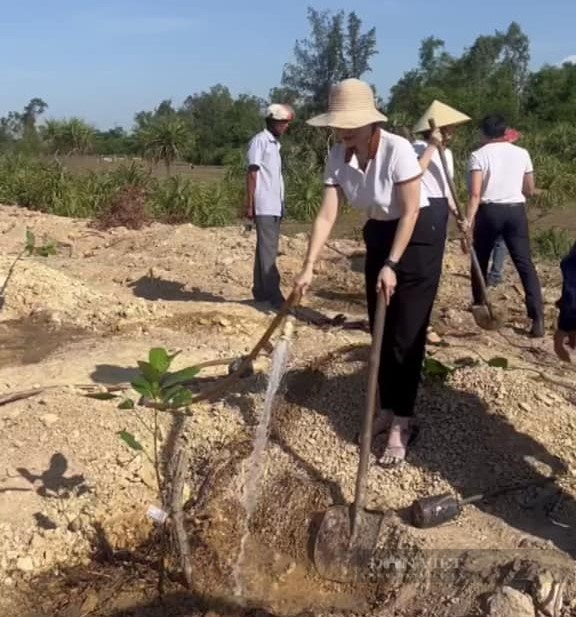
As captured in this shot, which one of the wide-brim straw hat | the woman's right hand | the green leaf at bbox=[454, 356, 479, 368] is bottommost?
the green leaf at bbox=[454, 356, 479, 368]

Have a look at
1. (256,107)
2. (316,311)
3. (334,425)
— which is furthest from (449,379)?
(256,107)

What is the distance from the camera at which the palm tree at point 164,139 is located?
1989 cm

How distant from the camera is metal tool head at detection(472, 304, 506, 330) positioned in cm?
626

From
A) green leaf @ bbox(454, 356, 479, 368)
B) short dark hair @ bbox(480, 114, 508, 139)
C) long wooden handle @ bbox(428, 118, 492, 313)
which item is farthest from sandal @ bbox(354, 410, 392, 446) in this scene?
short dark hair @ bbox(480, 114, 508, 139)

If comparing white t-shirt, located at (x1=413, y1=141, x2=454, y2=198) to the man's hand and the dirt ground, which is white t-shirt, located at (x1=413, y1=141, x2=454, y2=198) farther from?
the man's hand

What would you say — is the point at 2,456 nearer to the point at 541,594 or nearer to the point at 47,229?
the point at 541,594

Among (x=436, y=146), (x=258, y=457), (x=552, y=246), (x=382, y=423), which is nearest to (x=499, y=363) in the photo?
(x=382, y=423)

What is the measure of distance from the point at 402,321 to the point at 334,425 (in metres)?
0.69

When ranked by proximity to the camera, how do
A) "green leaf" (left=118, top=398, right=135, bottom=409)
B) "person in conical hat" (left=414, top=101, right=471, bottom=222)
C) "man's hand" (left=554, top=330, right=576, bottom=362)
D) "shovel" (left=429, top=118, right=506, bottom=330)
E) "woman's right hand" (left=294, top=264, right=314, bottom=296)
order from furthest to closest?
"shovel" (left=429, top=118, right=506, bottom=330), "person in conical hat" (left=414, top=101, right=471, bottom=222), "green leaf" (left=118, top=398, right=135, bottom=409), "woman's right hand" (left=294, top=264, right=314, bottom=296), "man's hand" (left=554, top=330, right=576, bottom=362)

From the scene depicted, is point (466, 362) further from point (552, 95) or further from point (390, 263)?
point (552, 95)

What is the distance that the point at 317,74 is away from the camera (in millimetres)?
48062

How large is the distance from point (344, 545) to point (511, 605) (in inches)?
27.7

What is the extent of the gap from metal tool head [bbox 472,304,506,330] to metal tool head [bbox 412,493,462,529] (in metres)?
2.78

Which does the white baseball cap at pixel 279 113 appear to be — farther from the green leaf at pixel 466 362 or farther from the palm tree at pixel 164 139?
the palm tree at pixel 164 139
